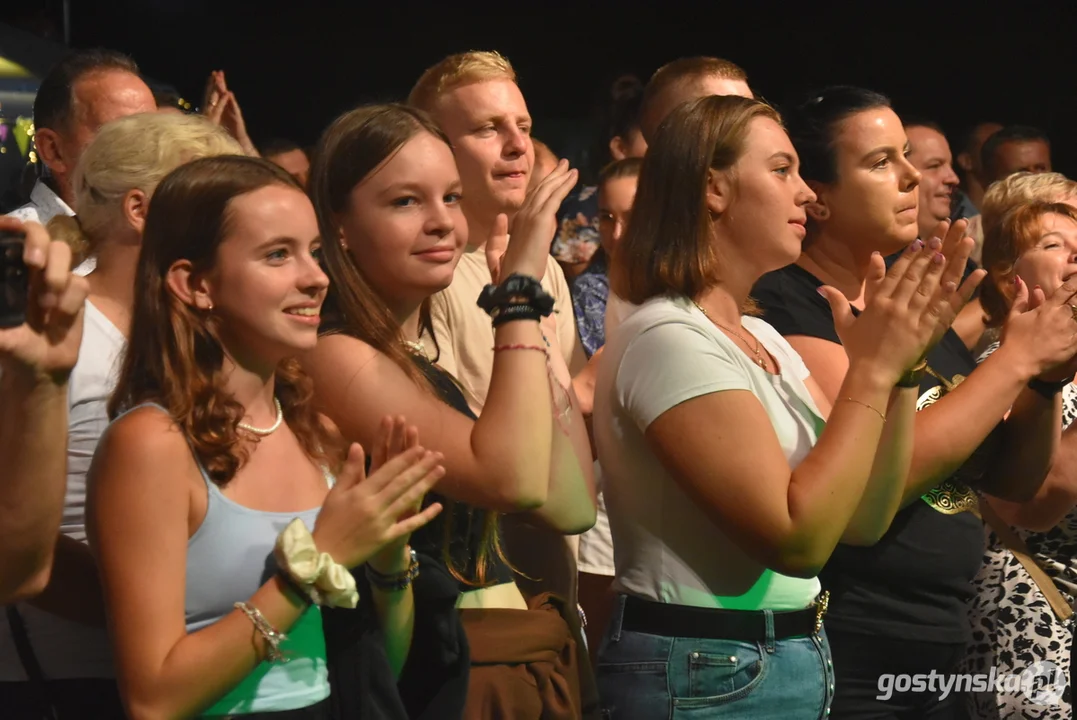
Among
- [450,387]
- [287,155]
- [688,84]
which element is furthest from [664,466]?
[287,155]

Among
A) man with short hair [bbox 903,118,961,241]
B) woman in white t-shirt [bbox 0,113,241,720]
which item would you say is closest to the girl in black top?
woman in white t-shirt [bbox 0,113,241,720]

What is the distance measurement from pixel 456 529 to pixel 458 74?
43.2 inches

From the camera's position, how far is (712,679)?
73.7 inches

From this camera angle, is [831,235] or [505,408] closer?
[505,408]

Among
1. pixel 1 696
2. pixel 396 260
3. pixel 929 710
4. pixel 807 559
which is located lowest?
pixel 929 710

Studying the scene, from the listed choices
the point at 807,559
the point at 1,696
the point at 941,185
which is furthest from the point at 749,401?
the point at 941,185

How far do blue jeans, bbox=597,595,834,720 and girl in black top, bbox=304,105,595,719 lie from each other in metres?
0.10

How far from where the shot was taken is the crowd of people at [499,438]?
1521 millimetres

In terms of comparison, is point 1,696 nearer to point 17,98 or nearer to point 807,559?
point 807,559

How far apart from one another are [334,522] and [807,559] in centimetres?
71

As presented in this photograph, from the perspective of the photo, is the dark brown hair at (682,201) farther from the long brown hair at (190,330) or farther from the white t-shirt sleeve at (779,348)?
the long brown hair at (190,330)

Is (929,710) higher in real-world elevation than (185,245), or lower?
lower

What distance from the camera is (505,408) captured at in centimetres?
182

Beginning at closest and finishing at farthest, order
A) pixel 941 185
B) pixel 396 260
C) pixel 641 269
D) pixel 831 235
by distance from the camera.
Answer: pixel 396 260 → pixel 641 269 → pixel 831 235 → pixel 941 185
